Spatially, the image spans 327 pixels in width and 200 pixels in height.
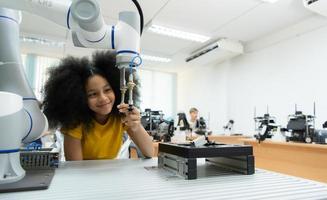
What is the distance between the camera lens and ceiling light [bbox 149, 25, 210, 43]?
4.01 meters

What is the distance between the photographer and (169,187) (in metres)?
0.52

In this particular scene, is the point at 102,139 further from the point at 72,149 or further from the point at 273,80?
the point at 273,80

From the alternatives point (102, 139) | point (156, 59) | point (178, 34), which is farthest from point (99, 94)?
point (156, 59)

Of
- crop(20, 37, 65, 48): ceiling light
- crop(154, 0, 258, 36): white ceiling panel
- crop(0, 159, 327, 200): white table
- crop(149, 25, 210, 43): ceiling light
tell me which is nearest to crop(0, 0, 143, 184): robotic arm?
crop(0, 159, 327, 200): white table

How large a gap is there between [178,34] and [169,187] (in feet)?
13.2

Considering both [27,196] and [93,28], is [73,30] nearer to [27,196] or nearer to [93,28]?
[93,28]

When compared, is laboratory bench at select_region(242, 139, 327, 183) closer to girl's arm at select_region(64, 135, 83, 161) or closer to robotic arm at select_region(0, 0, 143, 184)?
girl's arm at select_region(64, 135, 83, 161)

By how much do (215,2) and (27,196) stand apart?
3.25 metres

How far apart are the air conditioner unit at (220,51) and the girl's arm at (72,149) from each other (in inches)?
Result: 153

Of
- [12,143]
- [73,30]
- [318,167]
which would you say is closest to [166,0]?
[318,167]

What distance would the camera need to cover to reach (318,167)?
7.46 feet

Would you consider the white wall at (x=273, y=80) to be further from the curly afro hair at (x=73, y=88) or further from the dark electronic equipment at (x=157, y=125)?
the curly afro hair at (x=73, y=88)

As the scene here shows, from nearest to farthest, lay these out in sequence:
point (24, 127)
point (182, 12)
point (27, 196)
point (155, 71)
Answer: point (27, 196) < point (24, 127) < point (182, 12) < point (155, 71)

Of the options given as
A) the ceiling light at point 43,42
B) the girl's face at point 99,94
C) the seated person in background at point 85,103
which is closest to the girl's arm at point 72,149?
the seated person in background at point 85,103
